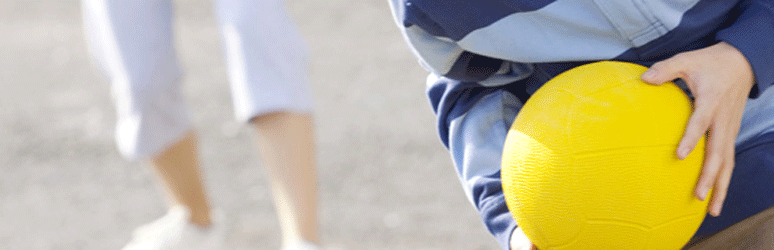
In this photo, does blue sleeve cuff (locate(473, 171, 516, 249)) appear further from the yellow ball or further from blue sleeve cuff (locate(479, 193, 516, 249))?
the yellow ball

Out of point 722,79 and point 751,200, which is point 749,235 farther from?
point 722,79

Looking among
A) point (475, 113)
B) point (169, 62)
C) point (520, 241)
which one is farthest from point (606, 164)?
point (169, 62)

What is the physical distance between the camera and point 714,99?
5.53 ft

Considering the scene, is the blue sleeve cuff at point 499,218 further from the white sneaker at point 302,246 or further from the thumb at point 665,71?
the white sneaker at point 302,246

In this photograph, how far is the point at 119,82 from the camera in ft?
10.9

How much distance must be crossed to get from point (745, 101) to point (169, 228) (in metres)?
2.37

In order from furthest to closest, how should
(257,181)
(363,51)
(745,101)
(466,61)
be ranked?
(363,51)
(257,181)
(466,61)
(745,101)

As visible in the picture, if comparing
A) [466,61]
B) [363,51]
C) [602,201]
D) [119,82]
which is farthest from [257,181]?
[602,201]

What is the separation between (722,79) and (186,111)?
227 centimetres

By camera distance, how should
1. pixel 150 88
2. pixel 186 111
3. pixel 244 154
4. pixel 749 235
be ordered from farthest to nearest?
pixel 244 154 → pixel 186 111 → pixel 150 88 → pixel 749 235

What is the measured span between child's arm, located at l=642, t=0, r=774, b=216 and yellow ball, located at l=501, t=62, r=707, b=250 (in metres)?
0.02

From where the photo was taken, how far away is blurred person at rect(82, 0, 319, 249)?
2967 millimetres

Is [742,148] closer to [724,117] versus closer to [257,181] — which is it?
[724,117]

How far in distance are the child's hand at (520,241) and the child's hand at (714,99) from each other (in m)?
0.36
